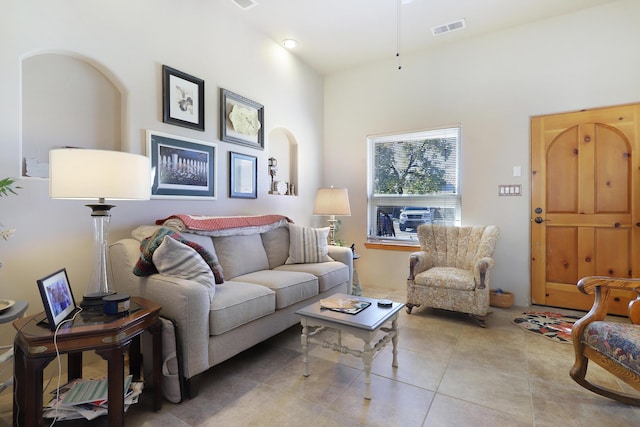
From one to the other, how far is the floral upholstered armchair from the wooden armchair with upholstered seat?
40.5 inches

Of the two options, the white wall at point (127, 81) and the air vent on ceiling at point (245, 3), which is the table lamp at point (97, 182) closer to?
the white wall at point (127, 81)

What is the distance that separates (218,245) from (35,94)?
154cm

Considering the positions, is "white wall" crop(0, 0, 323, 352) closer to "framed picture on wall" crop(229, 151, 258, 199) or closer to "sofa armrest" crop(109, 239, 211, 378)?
"framed picture on wall" crop(229, 151, 258, 199)

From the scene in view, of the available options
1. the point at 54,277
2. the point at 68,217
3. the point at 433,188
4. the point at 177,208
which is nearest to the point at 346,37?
the point at 433,188

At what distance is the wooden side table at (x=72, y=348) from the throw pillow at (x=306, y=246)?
5.53ft

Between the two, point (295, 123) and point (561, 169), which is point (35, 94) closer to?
point (295, 123)

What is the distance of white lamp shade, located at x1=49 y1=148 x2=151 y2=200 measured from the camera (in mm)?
1510

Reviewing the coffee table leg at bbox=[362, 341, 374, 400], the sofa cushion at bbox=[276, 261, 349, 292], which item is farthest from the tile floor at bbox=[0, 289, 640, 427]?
the sofa cushion at bbox=[276, 261, 349, 292]

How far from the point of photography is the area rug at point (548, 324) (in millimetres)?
2627

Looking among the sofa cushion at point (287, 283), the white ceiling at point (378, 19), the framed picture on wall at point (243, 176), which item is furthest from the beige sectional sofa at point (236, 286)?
the white ceiling at point (378, 19)

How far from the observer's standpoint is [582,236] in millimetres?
3232

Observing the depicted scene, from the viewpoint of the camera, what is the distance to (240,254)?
275 centimetres

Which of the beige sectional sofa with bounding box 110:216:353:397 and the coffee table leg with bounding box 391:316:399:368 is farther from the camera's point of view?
the coffee table leg with bounding box 391:316:399:368

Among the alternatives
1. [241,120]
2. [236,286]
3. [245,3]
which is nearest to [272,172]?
[241,120]
